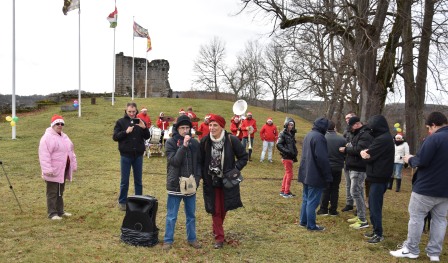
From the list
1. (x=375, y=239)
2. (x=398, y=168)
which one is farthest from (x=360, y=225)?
(x=398, y=168)

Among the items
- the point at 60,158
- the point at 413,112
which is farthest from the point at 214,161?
the point at 413,112

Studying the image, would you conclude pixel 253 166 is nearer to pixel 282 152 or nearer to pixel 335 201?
pixel 282 152

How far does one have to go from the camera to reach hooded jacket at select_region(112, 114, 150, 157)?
24.2 feet

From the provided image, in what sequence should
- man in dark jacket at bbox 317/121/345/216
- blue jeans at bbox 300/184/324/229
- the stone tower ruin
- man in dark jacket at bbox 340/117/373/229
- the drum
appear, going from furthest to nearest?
the stone tower ruin < the drum < man in dark jacket at bbox 317/121/345/216 < man in dark jacket at bbox 340/117/373/229 < blue jeans at bbox 300/184/324/229

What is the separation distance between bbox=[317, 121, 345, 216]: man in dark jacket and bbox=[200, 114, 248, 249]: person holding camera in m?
2.79

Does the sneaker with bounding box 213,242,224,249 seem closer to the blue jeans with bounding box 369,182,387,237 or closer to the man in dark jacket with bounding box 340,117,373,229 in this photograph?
the blue jeans with bounding box 369,182,387,237

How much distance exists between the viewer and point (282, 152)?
9273mm

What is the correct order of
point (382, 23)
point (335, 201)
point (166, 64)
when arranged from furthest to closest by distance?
point (166, 64)
point (382, 23)
point (335, 201)

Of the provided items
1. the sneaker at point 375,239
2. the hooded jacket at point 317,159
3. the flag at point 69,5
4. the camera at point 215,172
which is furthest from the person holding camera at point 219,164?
the flag at point 69,5

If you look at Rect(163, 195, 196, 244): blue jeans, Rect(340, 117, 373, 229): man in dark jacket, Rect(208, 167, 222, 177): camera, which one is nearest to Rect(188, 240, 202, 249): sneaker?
Rect(163, 195, 196, 244): blue jeans

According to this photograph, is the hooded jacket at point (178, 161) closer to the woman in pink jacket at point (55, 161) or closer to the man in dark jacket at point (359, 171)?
the woman in pink jacket at point (55, 161)

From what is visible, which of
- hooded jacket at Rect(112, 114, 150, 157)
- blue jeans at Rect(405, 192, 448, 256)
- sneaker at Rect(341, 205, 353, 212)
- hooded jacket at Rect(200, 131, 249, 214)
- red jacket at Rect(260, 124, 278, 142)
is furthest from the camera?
red jacket at Rect(260, 124, 278, 142)

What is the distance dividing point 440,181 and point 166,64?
47.4 meters

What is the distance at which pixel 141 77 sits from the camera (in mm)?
49406
